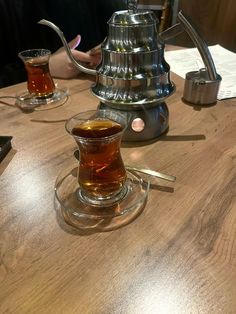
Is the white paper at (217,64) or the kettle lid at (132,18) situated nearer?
the kettle lid at (132,18)

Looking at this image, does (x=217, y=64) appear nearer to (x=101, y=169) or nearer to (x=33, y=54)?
(x=33, y=54)

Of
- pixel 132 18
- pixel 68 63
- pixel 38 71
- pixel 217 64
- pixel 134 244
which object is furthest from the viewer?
pixel 217 64

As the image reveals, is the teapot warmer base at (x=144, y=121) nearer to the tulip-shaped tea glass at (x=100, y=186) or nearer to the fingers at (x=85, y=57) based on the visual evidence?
the tulip-shaped tea glass at (x=100, y=186)

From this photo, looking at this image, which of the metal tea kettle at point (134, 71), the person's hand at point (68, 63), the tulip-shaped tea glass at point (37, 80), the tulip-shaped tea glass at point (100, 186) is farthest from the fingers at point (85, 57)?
the tulip-shaped tea glass at point (100, 186)

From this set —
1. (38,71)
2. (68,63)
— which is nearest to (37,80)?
(38,71)

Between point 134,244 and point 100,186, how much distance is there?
0.33 feet

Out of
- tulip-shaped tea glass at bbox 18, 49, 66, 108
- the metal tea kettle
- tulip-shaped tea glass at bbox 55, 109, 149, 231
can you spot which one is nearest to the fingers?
tulip-shaped tea glass at bbox 18, 49, 66, 108

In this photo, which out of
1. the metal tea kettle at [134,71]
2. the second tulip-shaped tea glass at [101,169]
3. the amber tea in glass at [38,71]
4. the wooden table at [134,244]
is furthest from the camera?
the amber tea in glass at [38,71]

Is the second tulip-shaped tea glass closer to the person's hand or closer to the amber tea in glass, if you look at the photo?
the amber tea in glass

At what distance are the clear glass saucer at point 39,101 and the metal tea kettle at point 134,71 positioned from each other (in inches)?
8.8

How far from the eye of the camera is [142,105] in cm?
54

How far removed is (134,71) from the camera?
0.53 meters

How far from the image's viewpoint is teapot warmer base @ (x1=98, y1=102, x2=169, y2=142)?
1.83 ft

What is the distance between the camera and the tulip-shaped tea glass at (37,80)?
29.2 inches
